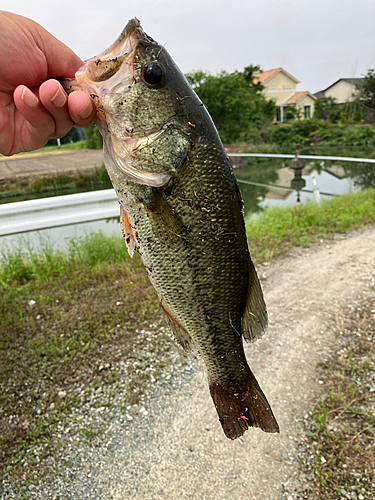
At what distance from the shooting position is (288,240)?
7.57m

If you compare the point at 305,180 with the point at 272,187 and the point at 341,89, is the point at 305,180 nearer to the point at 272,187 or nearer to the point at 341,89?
the point at 272,187

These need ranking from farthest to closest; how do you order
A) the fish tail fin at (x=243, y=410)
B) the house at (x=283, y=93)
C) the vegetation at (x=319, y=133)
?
the house at (x=283, y=93) → the vegetation at (x=319, y=133) → the fish tail fin at (x=243, y=410)

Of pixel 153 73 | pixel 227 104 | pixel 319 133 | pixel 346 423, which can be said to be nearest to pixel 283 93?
pixel 319 133

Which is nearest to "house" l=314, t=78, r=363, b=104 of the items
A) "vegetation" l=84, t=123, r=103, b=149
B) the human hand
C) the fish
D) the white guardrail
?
"vegetation" l=84, t=123, r=103, b=149

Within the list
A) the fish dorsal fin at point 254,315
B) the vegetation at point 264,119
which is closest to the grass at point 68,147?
the fish dorsal fin at point 254,315

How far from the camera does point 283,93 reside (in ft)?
155

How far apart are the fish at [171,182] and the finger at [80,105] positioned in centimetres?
3

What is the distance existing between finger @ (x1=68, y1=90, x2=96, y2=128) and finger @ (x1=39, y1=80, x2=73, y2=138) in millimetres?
39

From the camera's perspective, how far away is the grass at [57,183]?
8.05 metres

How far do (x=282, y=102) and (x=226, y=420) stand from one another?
51260 mm

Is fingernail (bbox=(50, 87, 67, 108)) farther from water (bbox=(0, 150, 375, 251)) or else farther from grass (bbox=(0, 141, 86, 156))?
grass (bbox=(0, 141, 86, 156))

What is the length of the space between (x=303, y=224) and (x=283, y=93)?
4525cm

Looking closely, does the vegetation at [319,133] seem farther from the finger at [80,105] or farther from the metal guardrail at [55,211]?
the finger at [80,105]

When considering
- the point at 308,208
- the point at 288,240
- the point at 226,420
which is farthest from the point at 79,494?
the point at 308,208
